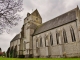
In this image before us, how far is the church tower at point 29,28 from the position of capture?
124ft

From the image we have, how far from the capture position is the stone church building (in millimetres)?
23828

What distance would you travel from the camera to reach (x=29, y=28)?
40.4 m

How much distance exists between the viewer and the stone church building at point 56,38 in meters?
23.8

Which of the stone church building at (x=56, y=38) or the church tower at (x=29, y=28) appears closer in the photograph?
the stone church building at (x=56, y=38)

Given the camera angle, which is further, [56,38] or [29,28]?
[29,28]

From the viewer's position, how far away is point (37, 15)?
46.2 metres

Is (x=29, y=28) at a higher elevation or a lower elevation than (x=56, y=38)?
higher

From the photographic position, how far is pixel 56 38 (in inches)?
1122

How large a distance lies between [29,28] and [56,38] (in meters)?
15.4

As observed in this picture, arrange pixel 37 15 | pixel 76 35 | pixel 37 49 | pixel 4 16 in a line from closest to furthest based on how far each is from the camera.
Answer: pixel 4 16, pixel 76 35, pixel 37 49, pixel 37 15

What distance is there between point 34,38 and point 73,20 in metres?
18.2

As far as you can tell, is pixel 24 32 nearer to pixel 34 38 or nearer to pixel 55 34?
pixel 34 38

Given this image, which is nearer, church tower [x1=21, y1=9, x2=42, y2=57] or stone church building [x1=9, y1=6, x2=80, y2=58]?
stone church building [x1=9, y1=6, x2=80, y2=58]

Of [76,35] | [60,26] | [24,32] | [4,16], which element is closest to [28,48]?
[24,32]
